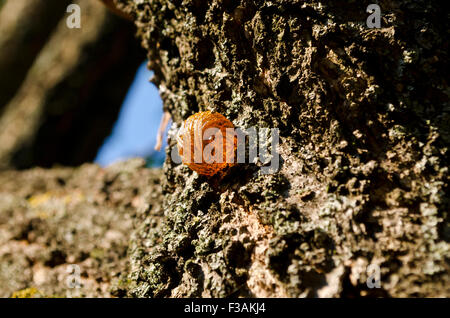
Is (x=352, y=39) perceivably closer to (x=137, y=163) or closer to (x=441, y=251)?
(x=441, y=251)

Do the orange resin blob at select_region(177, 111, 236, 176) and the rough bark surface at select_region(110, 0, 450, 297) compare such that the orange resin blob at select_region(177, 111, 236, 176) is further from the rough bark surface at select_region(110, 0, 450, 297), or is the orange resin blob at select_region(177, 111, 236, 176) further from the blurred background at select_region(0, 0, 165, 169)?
the blurred background at select_region(0, 0, 165, 169)

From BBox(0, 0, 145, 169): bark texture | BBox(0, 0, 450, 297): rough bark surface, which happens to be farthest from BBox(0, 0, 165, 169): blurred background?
BBox(0, 0, 450, 297): rough bark surface

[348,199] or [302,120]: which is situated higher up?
[302,120]

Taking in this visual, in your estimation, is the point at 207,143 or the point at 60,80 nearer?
the point at 207,143

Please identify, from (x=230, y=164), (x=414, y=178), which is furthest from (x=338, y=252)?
(x=230, y=164)
